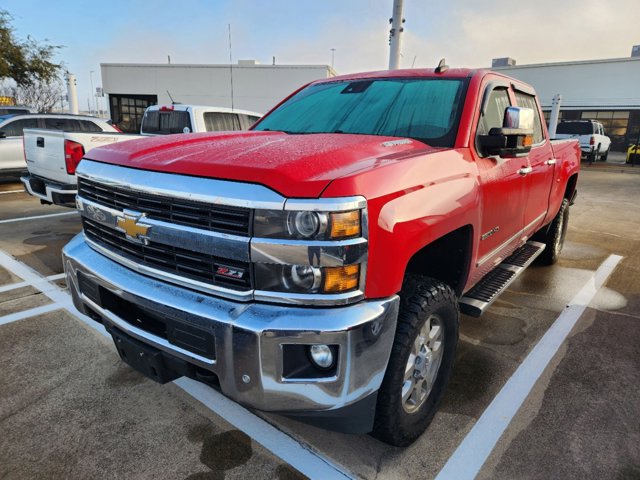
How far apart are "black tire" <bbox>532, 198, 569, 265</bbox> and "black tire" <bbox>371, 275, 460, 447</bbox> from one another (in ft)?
10.9

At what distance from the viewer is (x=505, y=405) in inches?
106

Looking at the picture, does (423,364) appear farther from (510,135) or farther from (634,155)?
(634,155)

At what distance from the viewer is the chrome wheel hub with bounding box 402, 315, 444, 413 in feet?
7.29

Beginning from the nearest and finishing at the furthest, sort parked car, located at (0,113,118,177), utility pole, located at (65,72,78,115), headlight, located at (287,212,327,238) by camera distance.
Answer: headlight, located at (287,212,327,238) → parked car, located at (0,113,118,177) → utility pole, located at (65,72,78,115)

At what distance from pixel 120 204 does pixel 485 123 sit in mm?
2292

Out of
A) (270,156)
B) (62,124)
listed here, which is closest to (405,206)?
(270,156)

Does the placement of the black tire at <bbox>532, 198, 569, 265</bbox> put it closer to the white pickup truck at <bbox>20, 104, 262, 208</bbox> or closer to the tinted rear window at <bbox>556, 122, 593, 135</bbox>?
the white pickup truck at <bbox>20, 104, 262, 208</bbox>

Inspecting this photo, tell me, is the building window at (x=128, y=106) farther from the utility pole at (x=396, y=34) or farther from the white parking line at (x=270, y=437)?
the white parking line at (x=270, y=437)

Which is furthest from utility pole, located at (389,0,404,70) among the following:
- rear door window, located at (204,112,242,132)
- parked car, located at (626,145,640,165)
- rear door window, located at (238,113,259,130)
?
parked car, located at (626,145,640,165)

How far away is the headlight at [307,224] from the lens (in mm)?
1659

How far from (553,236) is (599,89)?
32522 millimetres

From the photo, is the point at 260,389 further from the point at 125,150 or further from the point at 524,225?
the point at 524,225

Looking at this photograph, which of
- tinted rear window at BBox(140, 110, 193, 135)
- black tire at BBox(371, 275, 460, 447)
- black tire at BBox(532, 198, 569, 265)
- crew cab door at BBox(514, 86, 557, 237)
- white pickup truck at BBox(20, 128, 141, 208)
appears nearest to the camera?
black tire at BBox(371, 275, 460, 447)

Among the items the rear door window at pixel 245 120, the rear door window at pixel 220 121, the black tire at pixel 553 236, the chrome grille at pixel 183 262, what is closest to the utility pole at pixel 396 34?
the rear door window at pixel 245 120
